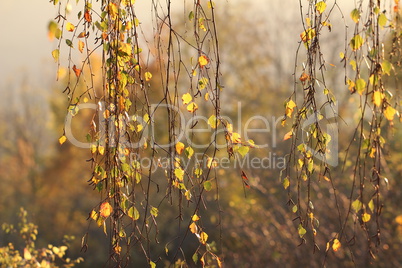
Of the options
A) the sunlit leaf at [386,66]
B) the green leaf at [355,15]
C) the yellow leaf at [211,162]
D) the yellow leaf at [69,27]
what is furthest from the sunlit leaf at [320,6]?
the yellow leaf at [69,27]

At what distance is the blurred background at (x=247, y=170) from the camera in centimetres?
582

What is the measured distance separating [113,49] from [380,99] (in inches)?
30.6

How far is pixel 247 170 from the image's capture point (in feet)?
24.8

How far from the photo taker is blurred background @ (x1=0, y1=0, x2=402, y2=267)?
582 centimetres

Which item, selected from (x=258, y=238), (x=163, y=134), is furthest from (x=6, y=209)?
(x=258, y=238)

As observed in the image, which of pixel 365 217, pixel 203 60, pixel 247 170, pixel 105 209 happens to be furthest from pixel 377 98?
pixel 247 170

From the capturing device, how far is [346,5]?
13.0 m

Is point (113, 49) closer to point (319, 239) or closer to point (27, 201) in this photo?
point (319, 239)

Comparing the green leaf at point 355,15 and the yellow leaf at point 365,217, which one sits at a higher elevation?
the green leaf at point 355,15

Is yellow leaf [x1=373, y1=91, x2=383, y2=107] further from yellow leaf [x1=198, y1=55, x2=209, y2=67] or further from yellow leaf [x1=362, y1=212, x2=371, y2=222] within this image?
yellow leaf [x1=198, y1=55, x2=209, y2=67]

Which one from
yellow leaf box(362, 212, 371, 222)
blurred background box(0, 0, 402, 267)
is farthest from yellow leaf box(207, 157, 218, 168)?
blurred background box(0, 0, 402, 267)

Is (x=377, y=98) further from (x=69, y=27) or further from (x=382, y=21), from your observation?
(x=69, y=27)

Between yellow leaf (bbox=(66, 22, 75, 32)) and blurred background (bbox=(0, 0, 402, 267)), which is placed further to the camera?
blurred background (bbox=(0, 0, 402, 267))

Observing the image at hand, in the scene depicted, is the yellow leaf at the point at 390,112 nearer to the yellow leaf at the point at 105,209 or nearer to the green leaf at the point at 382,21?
the green leaf at the point at 382,21
